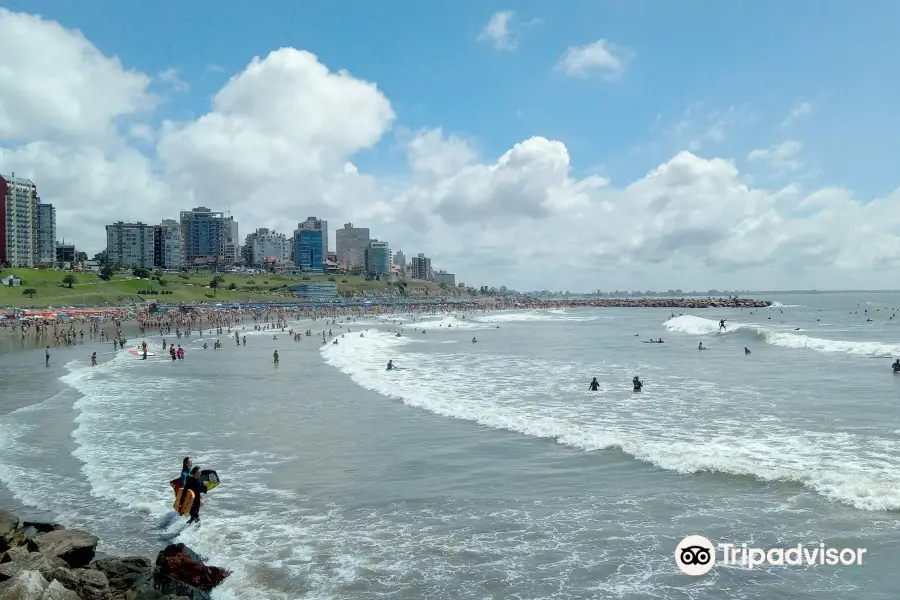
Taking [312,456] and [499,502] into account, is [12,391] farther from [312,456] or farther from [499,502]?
[499,502]

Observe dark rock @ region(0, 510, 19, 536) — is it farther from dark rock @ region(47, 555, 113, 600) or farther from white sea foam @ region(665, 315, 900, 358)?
white sea foam @ region(665, 315, 900, 358)

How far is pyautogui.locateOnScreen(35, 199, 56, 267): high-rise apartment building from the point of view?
17523cm

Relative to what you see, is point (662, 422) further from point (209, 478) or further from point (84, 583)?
point (84, 583)

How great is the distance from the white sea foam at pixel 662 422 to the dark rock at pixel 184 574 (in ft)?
34.1

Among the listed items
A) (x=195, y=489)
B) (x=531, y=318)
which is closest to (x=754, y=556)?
(x=195, y=489)

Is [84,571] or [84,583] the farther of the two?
[84,571]

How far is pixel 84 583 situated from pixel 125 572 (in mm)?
Answer: 1044

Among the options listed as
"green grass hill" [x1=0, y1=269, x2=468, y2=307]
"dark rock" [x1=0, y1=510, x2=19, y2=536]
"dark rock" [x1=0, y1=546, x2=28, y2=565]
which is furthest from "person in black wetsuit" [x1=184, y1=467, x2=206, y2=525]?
"green grass hill" [x1=0, y1=269, x2=468, y2=307]

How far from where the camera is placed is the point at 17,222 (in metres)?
146

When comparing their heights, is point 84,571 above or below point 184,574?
above

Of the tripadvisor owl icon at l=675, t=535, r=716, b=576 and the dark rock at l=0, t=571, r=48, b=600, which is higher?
the dark rock at l=0, t=571, r=48, b=600

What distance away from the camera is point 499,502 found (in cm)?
1251

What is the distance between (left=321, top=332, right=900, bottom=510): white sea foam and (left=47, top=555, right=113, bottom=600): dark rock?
11.8 m

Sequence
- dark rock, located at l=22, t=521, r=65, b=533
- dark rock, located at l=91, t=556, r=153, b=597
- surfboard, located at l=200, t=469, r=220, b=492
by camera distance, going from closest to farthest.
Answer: dark rock, located at l=91, t=556, r=153, b=597 < dark rock, located at l=22, t=521, r=65, b=533 < surfboard, located at l=200, t=469, r=220, b=492
